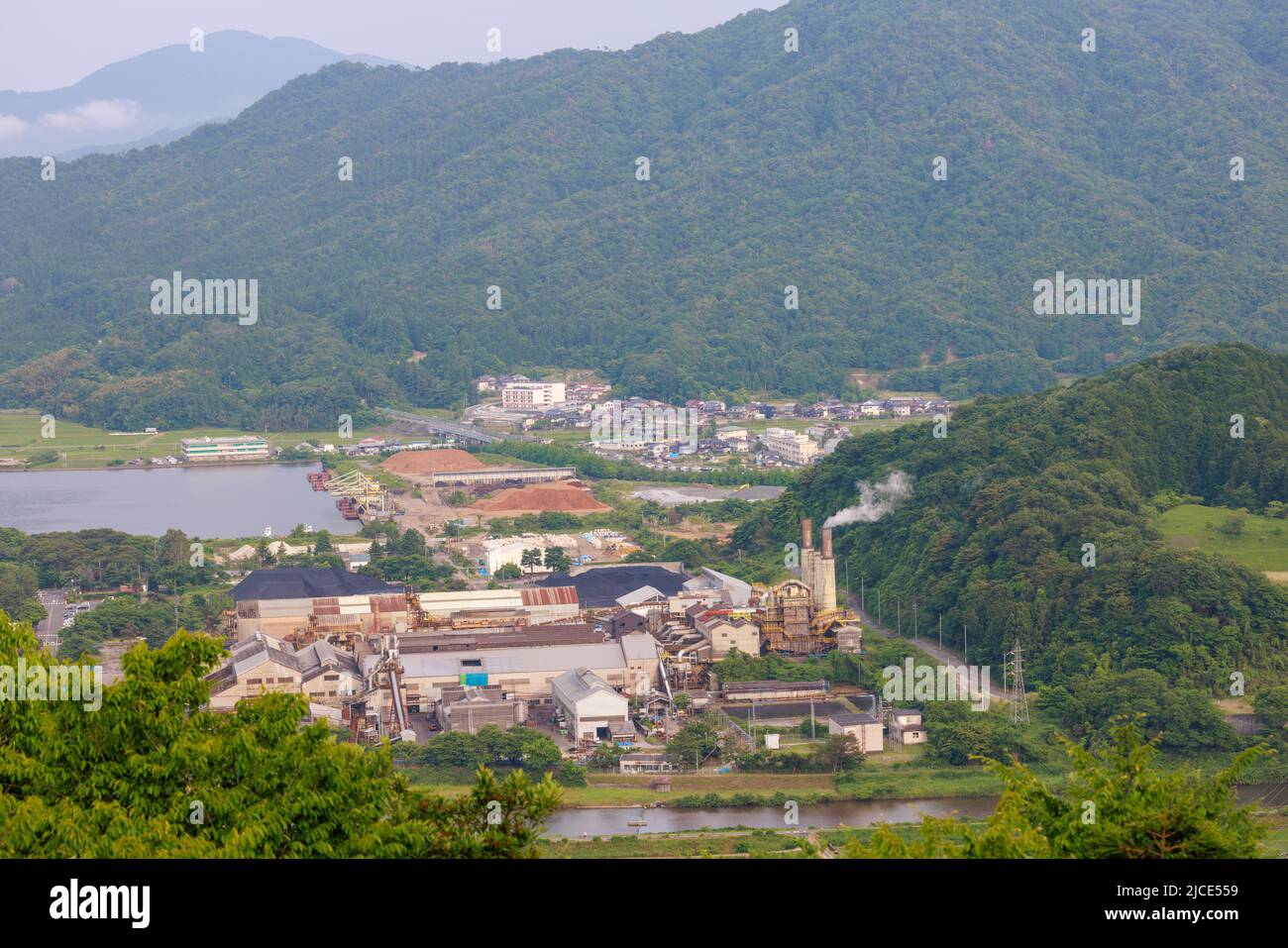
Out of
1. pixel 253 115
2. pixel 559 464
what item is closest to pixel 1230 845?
pixel 559 464

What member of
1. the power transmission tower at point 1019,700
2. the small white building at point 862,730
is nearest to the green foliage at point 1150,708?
the power transmission tower at point 1019,700

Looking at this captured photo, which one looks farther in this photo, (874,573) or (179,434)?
(179,434)

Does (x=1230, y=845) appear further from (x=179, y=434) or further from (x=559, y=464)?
(x=179, y=434)

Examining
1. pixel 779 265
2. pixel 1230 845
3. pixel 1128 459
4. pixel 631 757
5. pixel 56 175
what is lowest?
pixel 631 757

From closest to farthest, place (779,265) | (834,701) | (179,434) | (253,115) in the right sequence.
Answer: (834,701) < (179,434) < (779,265) < (253,115)

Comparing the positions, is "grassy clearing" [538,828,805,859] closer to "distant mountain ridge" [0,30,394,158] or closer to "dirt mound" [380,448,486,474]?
"dirt mound" [380,448,486,474]

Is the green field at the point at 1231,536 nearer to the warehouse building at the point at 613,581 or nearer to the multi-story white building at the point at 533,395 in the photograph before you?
the warehouse building at the point at 613,581

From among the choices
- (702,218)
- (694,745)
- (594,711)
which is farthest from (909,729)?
(702,218)

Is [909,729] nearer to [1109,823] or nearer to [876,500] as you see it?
[876,500]
